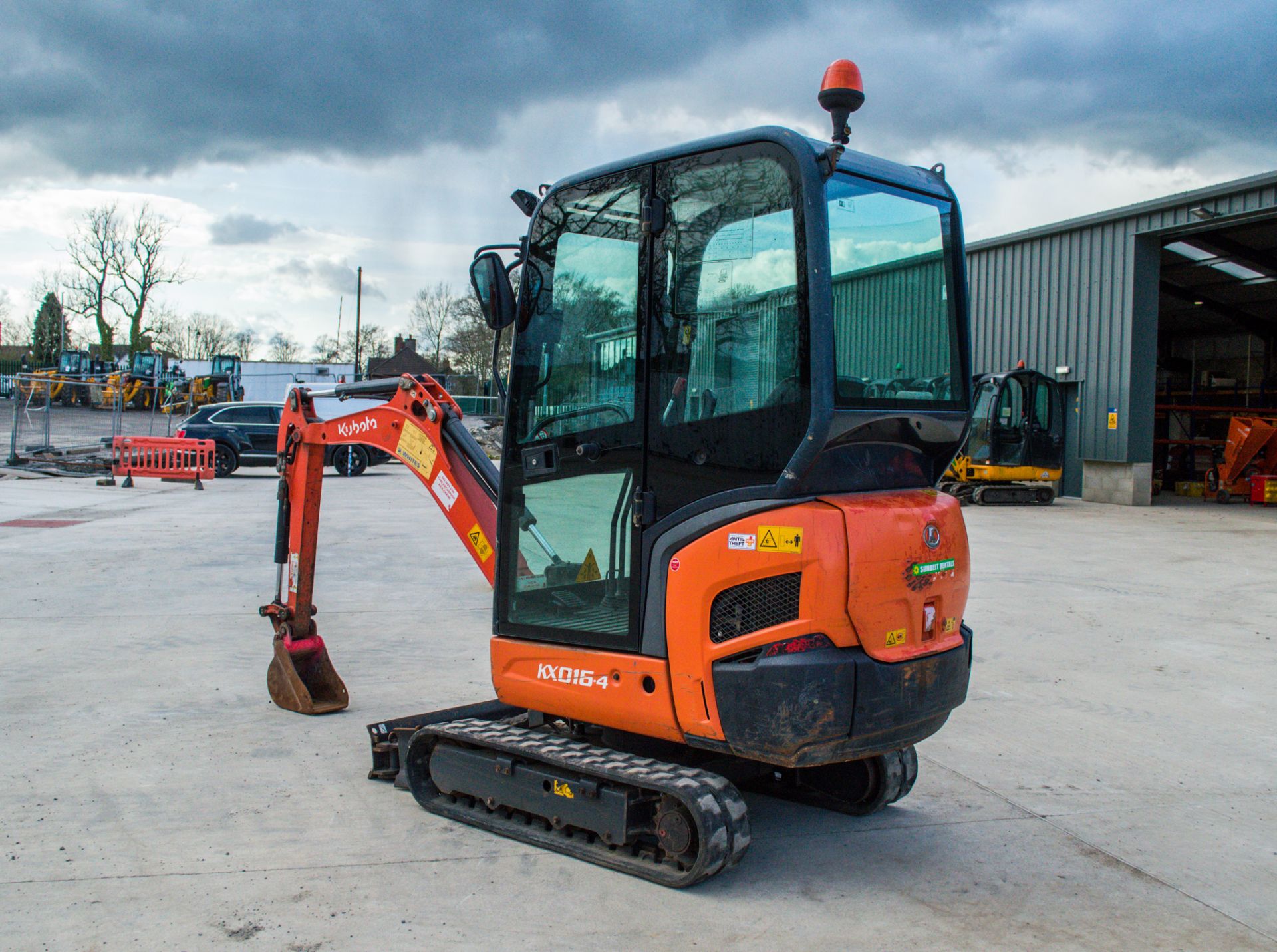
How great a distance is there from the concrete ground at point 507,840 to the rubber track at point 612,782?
74 millimetres

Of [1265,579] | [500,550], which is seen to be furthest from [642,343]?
[1265,579]

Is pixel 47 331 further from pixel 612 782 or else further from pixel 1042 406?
pixel 612 782

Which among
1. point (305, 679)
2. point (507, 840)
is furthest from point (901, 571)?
point (305, 679)

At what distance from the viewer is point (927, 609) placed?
3.89 meters

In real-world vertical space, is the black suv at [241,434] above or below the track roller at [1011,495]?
above

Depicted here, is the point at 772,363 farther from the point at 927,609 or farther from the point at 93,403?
the point at 93,403

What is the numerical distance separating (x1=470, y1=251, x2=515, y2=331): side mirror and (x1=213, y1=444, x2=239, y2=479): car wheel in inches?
843

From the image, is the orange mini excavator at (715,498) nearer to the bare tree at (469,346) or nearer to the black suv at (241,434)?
the black suv at (241,434)

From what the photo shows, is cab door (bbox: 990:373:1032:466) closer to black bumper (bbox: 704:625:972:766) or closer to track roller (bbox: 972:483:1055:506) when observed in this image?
track roller (bbox: 972:483:1055:506)

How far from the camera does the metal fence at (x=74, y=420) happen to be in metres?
23.5

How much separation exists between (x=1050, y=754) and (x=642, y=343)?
3467mm

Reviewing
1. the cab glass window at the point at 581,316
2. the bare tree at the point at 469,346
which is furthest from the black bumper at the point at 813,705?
the bare tree at the point at 469,346

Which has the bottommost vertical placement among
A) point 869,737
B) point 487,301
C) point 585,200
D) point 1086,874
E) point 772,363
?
point 1086,874

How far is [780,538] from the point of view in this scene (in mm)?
3578
